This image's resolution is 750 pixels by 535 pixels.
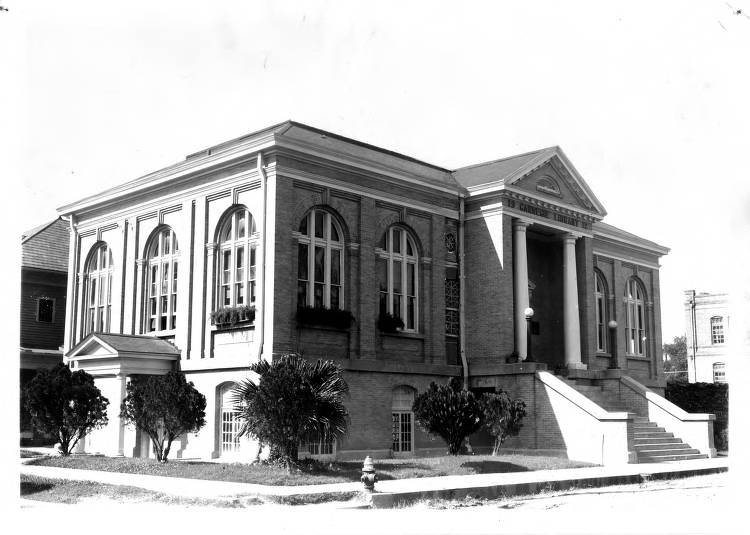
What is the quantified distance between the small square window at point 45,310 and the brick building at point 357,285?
4549 millimetres

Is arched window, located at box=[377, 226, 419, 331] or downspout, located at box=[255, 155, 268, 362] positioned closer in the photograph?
downspout, located at box=[255, 155, 268, 362]

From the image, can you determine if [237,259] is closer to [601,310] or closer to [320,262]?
[320,262]

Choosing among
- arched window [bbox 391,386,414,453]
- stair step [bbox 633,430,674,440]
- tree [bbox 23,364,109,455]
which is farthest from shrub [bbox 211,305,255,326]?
stair step [bbox 633,430,674,440]

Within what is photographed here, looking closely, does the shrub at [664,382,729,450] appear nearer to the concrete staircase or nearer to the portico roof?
the concrete staircase

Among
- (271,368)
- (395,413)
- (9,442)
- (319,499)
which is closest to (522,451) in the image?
(395,413)

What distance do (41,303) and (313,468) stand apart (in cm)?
2120

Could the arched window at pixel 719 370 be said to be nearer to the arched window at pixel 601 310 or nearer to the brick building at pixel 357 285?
the arched window at pixel 601 310

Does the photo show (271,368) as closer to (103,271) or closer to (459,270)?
(459,270)

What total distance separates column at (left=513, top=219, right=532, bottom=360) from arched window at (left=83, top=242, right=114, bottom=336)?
14440 millimetres

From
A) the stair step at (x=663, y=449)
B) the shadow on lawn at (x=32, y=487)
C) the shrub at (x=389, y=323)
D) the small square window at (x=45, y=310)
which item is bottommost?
the stair step at (x=663, y=449)

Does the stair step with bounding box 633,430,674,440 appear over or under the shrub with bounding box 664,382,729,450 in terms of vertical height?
under

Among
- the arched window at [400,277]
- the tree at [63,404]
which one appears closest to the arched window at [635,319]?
the arched window at [400,277]

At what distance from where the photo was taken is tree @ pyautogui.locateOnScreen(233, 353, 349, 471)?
758 inches

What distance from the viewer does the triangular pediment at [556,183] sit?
103 ft
